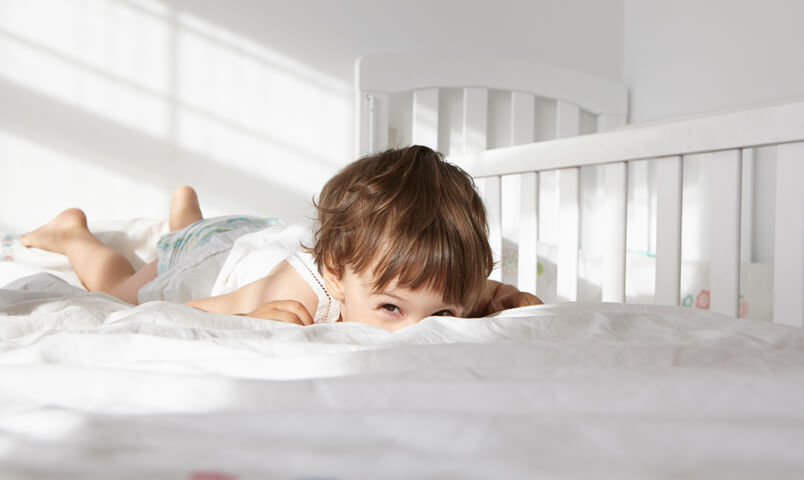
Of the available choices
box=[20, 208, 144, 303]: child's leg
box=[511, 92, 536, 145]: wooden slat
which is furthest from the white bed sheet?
box=[511, 92, 536, 145]: wooden slat

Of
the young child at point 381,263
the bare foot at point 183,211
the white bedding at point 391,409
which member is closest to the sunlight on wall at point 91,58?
the bare foot at point 183,211

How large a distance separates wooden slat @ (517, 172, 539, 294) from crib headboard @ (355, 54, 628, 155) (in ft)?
2.35

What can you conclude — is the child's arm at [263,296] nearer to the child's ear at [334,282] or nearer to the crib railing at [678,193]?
the child's ear at [334,282]

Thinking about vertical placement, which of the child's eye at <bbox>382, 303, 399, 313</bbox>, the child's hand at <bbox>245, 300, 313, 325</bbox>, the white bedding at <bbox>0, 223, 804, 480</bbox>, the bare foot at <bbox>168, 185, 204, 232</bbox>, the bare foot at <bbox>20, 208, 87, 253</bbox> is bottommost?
the child's hand at <bbox>245, 300, 313, 325</bbox>

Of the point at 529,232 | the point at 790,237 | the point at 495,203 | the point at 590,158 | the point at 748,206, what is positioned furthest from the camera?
the point at 748,206

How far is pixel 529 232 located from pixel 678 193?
0.32 metres

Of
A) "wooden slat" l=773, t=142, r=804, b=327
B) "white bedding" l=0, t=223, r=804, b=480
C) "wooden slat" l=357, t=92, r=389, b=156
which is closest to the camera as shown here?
"white bedding" l=0, t=223, r=804, b=480

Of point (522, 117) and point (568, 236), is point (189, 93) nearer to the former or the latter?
point (522, 117)

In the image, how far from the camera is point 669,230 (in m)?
0.87

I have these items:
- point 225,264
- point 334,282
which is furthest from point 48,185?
point 334,282

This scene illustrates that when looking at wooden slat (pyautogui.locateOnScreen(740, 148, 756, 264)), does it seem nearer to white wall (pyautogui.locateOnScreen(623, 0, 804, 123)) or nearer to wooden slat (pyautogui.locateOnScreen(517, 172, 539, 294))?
white wall (pyautogui.locateOnScreen(623, 0, 804, 123))

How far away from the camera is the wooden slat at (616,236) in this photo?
3.10ft

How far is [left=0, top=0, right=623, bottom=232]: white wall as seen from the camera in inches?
64.1

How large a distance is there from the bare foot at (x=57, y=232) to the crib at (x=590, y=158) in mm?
780
